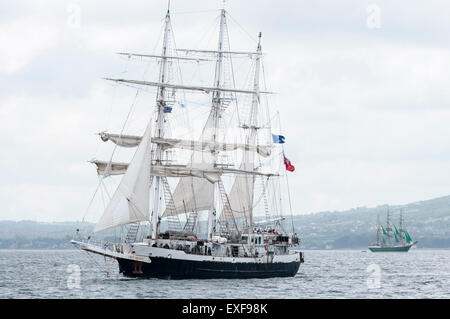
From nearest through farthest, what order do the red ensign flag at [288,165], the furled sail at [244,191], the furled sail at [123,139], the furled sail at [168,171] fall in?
the furled sail at [168,171] < the furled sail at [123,139] < the red ensign flag at [288,165] < the furled sail at [244,191]

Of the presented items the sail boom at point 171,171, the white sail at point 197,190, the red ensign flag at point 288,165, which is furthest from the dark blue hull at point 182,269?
the red ensign flag at point 288,165

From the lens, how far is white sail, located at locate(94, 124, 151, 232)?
7481 centimetres

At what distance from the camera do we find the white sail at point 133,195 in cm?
7481

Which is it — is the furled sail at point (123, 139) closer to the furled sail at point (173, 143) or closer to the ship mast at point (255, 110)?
the furled sail at point (173, 143)

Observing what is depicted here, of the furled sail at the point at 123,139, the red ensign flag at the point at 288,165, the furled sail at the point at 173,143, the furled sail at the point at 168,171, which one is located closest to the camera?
the furled sail at the point at 168,171

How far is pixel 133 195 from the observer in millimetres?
76125

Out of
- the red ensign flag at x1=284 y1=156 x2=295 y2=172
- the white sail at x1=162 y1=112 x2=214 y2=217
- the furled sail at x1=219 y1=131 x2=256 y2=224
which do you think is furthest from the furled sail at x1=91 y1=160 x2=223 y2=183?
the furled sail at x1=219 y1=131 x2=256 y2=224

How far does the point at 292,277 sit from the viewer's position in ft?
312

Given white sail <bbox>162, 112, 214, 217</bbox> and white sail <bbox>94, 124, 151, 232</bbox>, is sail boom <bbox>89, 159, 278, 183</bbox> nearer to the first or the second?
white sail <bbox>162, 112, 214, 217</bbox>

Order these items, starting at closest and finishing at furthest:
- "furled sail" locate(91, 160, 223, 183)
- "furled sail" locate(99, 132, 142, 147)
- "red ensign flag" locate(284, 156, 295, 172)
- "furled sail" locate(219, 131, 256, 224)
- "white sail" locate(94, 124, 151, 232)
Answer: "white sail" locate(94, 124, 151, 232) < "furled sail" locate(91, 160, 223, 183) < "furled sail" locate(99, 132, 142, 147) < "red ensign flag" locate(284, 156, 295, 172) < "furled sail" locate(219, 131, 256, 224)

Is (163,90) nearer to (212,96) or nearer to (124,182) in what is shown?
(212,96)

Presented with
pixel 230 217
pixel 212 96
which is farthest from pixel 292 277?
pixel 212 96
